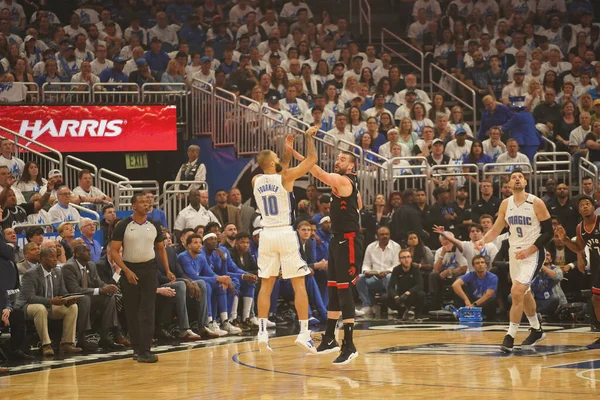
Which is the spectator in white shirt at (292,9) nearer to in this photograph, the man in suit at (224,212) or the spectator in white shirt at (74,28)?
the spectator in white shirt at (74,28)

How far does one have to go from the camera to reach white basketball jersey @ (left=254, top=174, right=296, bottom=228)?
41.4 ft

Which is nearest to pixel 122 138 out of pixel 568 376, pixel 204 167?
pixel 204 167

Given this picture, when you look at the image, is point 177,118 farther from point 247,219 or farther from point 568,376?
point 568,376

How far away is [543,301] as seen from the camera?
17422 mm

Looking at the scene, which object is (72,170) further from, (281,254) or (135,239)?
(281,254)

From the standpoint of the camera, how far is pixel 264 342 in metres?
12.6

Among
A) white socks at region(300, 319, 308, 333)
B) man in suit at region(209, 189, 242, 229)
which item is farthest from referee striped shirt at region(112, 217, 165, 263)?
man in suit at region(209, 189, 242, 229)

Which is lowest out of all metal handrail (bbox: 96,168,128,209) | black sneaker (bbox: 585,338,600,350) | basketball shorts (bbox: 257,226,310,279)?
black sneaker (bbox: 585,338,600,350)

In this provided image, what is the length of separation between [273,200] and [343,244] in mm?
1085

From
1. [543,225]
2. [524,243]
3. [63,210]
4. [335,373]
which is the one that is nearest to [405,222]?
[63,210]

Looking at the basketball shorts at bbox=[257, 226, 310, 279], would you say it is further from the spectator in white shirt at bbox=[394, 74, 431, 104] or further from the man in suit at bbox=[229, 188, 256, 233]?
the spectator in white shirt at bbox=[394, 74, 431, 104]

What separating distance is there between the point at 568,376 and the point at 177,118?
12.8 metres

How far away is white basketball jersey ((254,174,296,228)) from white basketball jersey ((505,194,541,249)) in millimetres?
2687

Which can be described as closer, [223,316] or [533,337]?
[533,337]
